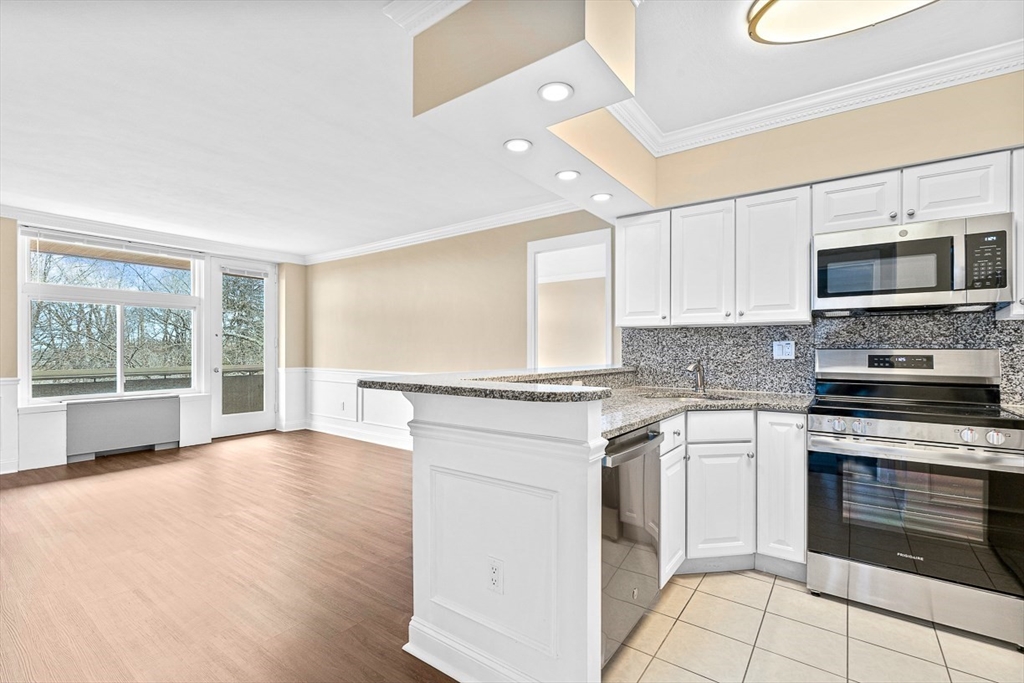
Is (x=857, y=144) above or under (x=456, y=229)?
under

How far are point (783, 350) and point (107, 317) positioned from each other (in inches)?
265

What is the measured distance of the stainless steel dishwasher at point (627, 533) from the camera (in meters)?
1.68

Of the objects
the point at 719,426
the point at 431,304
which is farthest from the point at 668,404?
the point at 431,304

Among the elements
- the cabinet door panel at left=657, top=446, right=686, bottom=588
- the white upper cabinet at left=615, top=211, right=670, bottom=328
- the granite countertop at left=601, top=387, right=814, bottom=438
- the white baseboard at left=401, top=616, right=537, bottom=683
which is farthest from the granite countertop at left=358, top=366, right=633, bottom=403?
the white upper cabinet at left=615, top=211, right=670, bottom=328

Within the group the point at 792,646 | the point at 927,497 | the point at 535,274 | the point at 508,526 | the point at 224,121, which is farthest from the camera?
the point at 535,274

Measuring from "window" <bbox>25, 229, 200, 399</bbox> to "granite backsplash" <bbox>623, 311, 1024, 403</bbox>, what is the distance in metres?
5.57

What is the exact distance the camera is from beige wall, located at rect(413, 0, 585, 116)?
1532mm

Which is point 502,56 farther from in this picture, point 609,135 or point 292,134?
point 292,134

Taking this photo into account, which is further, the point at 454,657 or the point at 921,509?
the point at 921,509

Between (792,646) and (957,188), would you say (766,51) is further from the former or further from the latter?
(792,646)

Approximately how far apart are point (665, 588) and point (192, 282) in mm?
6410

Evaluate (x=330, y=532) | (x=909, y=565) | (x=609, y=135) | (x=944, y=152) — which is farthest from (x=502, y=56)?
(x=330, y=532)

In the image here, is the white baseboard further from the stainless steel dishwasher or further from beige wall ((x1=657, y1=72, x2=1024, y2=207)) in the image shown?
beige wall ((x1=657, y1=72, x2=1024, y2=207))

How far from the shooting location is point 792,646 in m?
1.95
